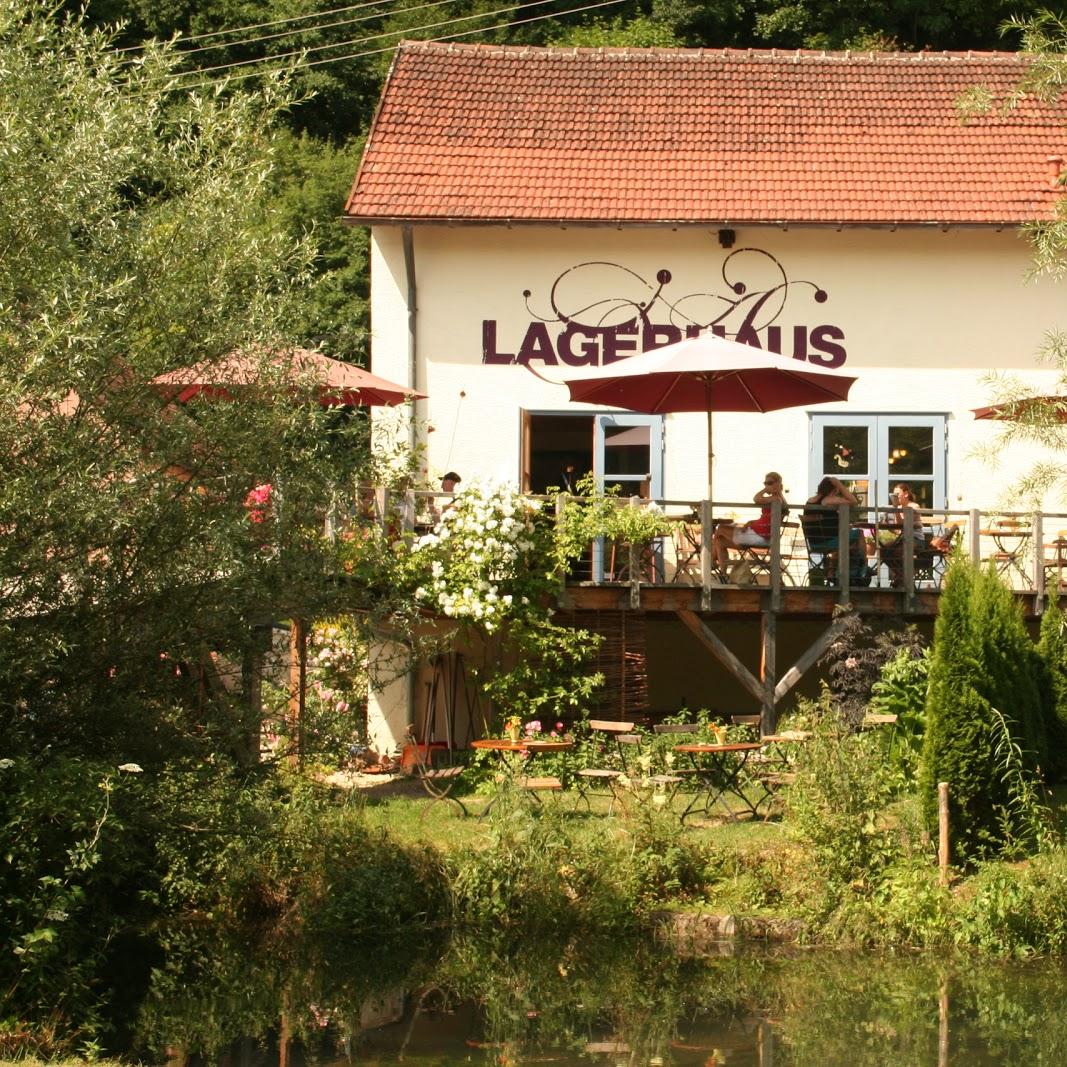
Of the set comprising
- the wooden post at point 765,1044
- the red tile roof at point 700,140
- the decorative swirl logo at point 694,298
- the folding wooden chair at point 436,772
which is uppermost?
the red tile roof at point 700,140

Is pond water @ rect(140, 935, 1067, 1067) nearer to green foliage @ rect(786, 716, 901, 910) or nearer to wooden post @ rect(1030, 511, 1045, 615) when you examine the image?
green foliage @ rect(786, 716, 901, 910)

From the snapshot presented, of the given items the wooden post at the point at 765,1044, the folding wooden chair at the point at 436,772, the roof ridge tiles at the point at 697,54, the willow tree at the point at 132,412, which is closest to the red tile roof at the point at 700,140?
the roof ridge tiles at the point at 697,54

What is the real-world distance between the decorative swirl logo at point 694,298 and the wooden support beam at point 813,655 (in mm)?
4028

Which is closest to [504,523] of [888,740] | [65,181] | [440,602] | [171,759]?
[440,602]

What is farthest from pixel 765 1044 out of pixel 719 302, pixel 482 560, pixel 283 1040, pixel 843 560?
pixel 719 302

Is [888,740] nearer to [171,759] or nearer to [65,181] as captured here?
[171,759]

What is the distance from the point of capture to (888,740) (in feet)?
47.6

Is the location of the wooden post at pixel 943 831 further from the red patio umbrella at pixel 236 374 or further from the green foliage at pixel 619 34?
the green foliage at pixel 619 34

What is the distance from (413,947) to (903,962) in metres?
3.11

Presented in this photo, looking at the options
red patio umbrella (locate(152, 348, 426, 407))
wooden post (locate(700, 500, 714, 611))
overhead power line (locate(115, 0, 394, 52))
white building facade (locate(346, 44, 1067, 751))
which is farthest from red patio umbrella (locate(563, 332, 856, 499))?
overhead power line (locate(115, 0, 394, 52))

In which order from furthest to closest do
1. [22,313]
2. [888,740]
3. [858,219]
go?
1. [858,219]
2. [888,740]
3. [22,313]

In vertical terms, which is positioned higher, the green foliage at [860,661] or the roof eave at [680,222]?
the roof eave at [680,222]

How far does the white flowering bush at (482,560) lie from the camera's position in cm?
1477

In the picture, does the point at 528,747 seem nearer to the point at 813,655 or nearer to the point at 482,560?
the point at 482,560
